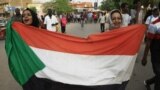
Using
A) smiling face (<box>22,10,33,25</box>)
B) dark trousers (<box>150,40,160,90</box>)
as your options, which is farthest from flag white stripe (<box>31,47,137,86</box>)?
dark trousers (<box>150,40,160,90</box>)

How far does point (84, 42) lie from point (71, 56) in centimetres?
27

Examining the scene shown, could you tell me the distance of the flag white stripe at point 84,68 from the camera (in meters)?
5.89

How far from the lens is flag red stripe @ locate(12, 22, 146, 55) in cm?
609

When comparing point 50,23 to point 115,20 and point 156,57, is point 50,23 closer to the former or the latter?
point 156,57

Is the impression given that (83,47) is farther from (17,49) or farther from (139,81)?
(139,81)

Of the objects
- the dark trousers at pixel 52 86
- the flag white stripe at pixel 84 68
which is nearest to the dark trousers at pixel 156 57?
the flag white stripe at pixel 84 68

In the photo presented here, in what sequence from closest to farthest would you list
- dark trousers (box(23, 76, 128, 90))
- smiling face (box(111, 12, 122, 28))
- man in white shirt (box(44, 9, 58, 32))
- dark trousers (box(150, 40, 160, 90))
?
dark trousers (box(23, 76, 128, 90)), smiling face (box(111, 12, 122, 28)), dark trousers (box(150, 40, 160, 90)), man in white shirt (box(44, 9, 58, 32))

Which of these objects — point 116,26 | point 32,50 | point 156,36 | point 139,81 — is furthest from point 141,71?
point 32,50

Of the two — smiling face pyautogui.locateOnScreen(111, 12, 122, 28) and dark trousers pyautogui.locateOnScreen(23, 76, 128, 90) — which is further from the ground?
smiling face pyautogui.locateOnScreen(111, 12, 122, 28)

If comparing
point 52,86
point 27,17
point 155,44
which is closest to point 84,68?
point 52,86

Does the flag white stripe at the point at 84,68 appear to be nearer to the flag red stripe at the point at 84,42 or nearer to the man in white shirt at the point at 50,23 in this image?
the flag red stripe at the point at 84,42

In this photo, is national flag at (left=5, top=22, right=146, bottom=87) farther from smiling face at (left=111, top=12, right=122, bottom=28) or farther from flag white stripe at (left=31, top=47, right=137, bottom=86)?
smiling face at (left=111, top=12, right=122, bottom=28)

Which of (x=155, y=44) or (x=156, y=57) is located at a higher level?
(x=155, y=44)

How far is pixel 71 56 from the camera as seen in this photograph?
6031mm
